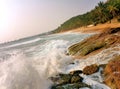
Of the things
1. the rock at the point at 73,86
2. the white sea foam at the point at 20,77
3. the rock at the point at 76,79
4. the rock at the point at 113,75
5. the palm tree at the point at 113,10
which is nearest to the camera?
the rock at the point at 113,75

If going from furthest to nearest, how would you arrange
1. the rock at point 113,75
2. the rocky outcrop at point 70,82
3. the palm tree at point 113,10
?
the palm tree at point 113,10 < the rocky outcrop at point 70,82 < the rock at point 113,75

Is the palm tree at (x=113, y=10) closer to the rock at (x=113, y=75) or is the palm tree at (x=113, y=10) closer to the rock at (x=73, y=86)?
the rock at (x=113, y=75)

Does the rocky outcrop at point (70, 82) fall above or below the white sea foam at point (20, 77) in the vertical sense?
below

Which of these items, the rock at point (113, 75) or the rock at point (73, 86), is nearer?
the rock at point (113, 75)

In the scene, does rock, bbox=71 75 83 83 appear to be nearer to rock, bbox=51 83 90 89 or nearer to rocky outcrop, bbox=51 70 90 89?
rocky outcrop, bbox=51 70 90 89

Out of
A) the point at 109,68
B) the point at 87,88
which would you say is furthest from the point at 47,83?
the point at 109,68

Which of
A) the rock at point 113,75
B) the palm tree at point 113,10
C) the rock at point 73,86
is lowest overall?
the rock at point 73,86

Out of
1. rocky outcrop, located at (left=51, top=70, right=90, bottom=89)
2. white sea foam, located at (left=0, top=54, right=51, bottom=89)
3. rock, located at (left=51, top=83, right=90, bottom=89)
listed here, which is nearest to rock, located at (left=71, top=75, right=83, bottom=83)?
rocky outcrop, located at (left=51, top=70, right=90, bottom=89)

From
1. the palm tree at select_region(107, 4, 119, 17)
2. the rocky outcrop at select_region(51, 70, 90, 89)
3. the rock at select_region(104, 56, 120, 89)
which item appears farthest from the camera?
the palm tree at select_region(107, 4, 119, 17)

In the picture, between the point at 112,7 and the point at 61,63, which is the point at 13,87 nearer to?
the point at 61,63

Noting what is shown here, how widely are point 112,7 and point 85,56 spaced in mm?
58607

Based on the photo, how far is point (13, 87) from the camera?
13.5 m

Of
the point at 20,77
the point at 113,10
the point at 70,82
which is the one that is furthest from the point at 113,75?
the point at 113,10

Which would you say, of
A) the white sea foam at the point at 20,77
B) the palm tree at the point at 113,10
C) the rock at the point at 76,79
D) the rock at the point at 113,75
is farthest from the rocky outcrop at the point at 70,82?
the palm tree at the point at 113,10
